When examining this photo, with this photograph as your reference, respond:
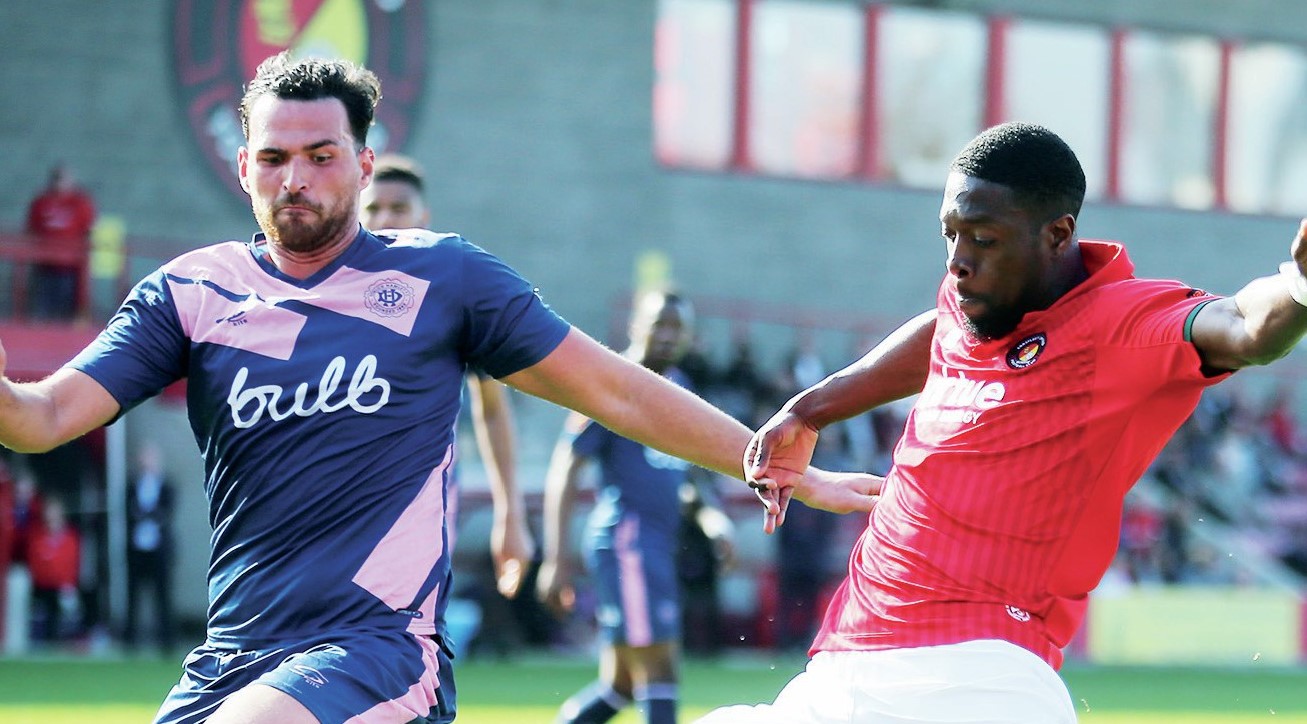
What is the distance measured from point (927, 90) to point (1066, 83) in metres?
2.26

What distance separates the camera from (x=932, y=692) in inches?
145

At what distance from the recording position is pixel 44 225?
18.4 m

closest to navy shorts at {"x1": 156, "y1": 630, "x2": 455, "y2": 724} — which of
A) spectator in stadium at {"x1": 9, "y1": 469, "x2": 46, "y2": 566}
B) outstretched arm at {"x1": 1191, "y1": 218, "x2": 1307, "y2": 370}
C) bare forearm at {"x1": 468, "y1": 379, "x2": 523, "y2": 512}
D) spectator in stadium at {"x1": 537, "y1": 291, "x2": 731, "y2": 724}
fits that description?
outstretched arm at {"x1": 1191, "y1": 218, "x2": 1307, "y2": 370}

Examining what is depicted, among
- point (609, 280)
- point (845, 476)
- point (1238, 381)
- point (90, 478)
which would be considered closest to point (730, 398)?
point (609, 280)

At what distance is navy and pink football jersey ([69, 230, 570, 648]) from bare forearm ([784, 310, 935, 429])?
26.8 inches

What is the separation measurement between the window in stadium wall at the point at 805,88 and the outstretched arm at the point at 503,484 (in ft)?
55.8

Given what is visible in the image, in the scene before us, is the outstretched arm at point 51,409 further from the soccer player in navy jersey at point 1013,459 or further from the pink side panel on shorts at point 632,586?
the pink side panel on shorts at point 632,586

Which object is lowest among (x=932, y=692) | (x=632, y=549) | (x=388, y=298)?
(x=632, y=549)

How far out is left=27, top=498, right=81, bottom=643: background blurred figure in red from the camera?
1617 cm

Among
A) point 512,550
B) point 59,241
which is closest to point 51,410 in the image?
point 512,550

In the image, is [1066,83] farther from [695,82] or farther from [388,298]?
[388,298]

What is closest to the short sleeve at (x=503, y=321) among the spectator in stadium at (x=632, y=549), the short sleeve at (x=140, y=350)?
the short sleeve at (x=140, y=350)

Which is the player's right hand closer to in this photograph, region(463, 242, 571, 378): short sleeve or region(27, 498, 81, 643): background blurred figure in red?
region(463, 242, 571, 378): short sleeve

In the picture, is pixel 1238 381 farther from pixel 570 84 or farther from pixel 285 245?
pixel 285 245
